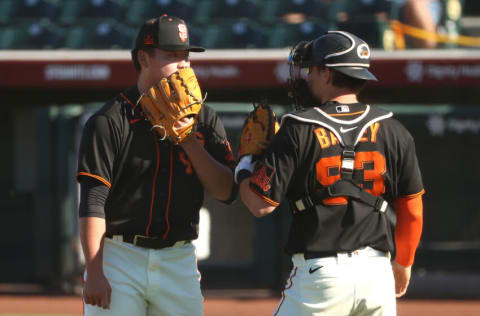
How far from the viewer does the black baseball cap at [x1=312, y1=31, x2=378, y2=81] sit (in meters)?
2.91

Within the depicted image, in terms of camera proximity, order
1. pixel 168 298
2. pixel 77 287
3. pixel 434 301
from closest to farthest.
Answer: pixel 168 298 → pixel 434 301 → pixel 77 287

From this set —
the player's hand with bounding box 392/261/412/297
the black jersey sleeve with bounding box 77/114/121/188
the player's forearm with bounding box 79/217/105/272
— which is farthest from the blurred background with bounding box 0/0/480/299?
the player's forearm with bounding box 79/217/105/272

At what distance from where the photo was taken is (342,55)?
2.91m

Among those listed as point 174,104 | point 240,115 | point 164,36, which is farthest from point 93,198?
point 240,115

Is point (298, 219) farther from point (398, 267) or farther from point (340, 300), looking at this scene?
point (398, 267)

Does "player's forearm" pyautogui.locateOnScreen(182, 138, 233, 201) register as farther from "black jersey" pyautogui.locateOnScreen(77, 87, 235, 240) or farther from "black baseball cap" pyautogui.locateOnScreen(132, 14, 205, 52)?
"black baseball cap" pyautogui.locateOnScreen(132, 14, 205, 52)

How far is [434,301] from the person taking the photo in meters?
8.16

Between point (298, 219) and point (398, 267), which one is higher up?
point (298, 219)

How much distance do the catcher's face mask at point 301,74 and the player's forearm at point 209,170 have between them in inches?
14.1

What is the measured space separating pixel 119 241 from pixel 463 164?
618cm

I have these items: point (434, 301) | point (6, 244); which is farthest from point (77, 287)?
point (434, 301)

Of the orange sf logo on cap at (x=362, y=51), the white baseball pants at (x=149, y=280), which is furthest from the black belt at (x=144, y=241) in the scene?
the orange sf logo on cap at (x=362, y=51)

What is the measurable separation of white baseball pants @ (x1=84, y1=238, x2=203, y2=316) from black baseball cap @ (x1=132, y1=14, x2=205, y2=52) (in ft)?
2.36

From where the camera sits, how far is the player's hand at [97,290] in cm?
286
